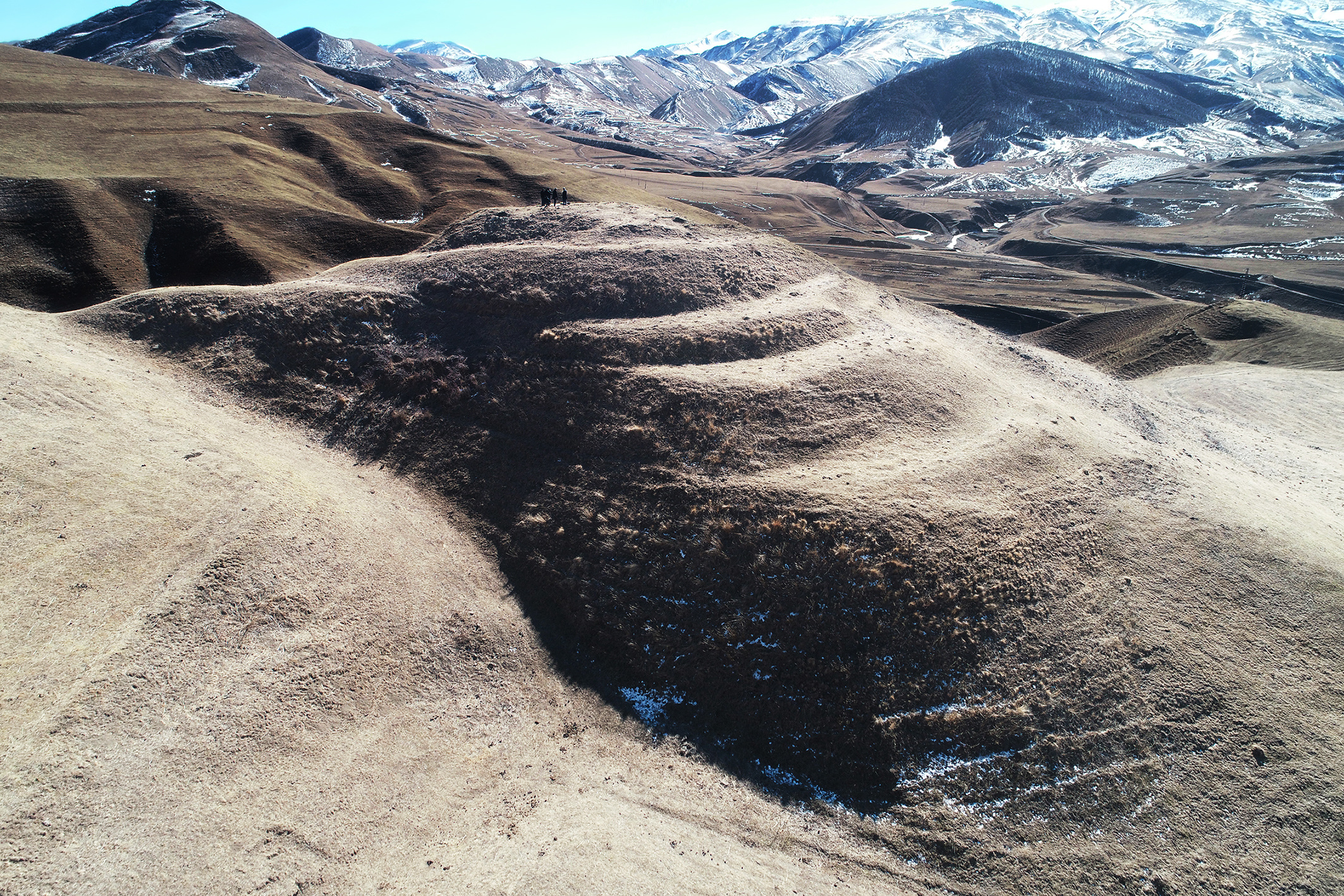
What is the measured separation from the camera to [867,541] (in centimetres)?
1736

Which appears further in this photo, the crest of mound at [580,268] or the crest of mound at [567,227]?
the crest of mound at [567,227]

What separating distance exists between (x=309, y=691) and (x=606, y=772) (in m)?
7.83

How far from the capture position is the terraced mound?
46.3 feet

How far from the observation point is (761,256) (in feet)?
103

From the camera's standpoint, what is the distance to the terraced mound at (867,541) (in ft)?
A: 46.3

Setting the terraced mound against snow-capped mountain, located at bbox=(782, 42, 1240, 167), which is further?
snow-capped mountain, located at bbox=(782, 42, 1240, 167)

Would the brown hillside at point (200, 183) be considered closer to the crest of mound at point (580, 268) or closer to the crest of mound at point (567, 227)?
the crest of mound at point (567, 227)

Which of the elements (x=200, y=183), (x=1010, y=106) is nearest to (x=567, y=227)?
(x=200, y=183)

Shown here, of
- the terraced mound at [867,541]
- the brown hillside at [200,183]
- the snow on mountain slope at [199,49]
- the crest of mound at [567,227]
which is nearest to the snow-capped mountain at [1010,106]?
the snow on mountain slope at [199,49]

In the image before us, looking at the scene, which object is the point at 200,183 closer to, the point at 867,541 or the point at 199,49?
the point at 867,541

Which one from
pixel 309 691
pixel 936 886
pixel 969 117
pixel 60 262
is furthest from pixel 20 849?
pixel 969 117

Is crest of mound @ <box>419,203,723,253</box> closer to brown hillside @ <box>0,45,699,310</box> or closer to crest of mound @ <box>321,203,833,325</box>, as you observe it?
crest of mound @ <box>321,203,833,325</box>

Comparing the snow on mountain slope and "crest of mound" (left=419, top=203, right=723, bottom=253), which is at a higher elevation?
the snow on mountain slope

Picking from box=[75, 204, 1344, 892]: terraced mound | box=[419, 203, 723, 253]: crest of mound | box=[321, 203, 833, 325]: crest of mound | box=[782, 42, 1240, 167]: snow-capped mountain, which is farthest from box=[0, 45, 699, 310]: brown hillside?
box=[782, 42, 1240, 167]: snow-capped mountain
